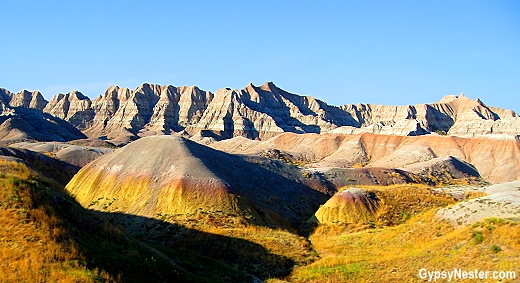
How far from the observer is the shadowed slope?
132 ft

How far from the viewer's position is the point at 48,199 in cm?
2048

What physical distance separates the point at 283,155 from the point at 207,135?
77.4 metres

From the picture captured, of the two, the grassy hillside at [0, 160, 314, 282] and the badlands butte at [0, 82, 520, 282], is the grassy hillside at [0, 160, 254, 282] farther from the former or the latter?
the badlands butte at [0, 82, 520, 282]

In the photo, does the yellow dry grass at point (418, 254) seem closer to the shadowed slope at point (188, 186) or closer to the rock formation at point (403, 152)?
the shadowed slope at point (188, 186)

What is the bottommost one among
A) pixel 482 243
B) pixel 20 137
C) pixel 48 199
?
pixel 482 243

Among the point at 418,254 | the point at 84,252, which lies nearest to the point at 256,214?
the point at 418,254

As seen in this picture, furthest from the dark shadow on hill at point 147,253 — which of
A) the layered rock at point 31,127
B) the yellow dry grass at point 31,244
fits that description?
the layered rock at point 31,127

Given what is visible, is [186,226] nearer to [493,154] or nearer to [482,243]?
[482,243]

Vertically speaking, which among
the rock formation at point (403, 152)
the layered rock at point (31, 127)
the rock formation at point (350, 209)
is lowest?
the rock formation at point (350, 209)

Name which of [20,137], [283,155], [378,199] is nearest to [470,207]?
[378,199]

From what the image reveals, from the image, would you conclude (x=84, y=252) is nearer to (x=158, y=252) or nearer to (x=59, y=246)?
(x=59, y=246)

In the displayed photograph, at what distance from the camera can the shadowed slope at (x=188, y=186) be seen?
4016 centimetres

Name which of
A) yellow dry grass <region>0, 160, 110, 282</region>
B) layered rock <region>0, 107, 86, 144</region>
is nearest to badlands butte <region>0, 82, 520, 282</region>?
yellow dry grass <region>0, 160, 110, 282</region>

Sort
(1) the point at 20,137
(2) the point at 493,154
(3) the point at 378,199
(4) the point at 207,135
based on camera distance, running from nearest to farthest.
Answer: (3) the point at 378,199 → (2) the point at 493,154 → (1) the point at 20,137 → (4) the point at 207,135
